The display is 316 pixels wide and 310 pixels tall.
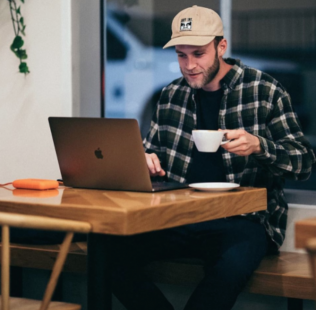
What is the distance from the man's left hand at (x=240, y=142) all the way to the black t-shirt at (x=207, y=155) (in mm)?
370

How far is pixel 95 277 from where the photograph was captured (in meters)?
1.57

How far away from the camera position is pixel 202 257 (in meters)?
2.12

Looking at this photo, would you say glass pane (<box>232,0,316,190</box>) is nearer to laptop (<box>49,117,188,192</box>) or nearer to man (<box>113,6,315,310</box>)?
man (<box>113,6,315,310</box>)

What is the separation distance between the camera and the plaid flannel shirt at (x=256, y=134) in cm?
210

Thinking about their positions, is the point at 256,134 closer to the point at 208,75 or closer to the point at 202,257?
the point at 208,75

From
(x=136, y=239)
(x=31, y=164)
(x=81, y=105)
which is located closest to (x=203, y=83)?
(x=136, y=239)

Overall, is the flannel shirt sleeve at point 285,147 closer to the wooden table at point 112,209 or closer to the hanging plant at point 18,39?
the wooden table at point 112,209

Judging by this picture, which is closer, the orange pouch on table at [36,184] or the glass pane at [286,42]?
the orange pouch on table at [36,184]

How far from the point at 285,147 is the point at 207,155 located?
1.06ft

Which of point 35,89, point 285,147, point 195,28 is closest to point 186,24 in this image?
point 195,28

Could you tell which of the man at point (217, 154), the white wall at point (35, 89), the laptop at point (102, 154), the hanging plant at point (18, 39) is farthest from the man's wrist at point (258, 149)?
the hanging plant at point (18, 39)

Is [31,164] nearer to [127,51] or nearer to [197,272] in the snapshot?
[127,51]

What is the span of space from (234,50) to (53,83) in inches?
34.5

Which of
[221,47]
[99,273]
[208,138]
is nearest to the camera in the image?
[99,273]
